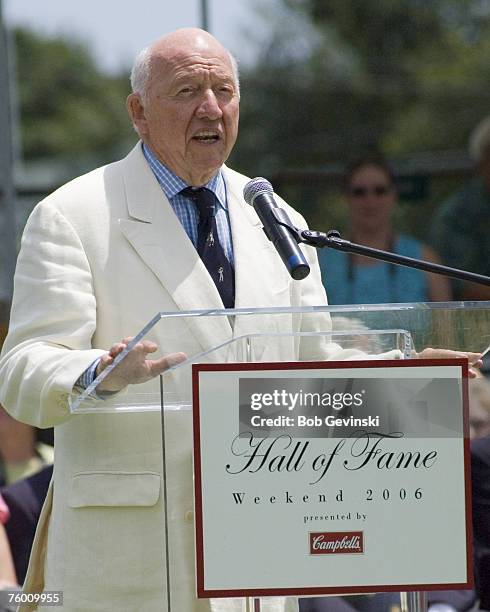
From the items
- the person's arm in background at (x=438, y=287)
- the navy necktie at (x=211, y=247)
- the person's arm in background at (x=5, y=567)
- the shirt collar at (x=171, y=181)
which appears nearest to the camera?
the navy necktie at (x=211, y=247)

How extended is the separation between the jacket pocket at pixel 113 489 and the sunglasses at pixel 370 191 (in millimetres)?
3669

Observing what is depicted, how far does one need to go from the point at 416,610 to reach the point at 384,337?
485 millimetres

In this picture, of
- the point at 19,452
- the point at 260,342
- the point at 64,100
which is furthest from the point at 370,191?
the point at 64,100

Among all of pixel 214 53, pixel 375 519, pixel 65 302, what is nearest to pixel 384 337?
pixel 375 519

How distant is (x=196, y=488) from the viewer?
194cm

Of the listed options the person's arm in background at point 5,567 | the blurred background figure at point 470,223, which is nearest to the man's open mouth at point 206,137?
the person's arm in background at point 5,567

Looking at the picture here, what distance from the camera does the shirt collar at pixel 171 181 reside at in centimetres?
262

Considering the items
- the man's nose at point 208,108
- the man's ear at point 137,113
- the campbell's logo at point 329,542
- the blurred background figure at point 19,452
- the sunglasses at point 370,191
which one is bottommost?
the campbell's logo at point 329,542

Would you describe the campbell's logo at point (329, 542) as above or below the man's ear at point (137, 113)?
below

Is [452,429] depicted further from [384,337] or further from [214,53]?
[214,53]

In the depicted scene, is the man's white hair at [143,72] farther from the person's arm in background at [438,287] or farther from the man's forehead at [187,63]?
the person's arm in background at [438,287]

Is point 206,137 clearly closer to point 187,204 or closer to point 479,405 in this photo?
point 187,204

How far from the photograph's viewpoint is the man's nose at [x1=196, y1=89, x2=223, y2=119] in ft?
8.38

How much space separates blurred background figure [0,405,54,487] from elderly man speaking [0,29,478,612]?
7.70ft
